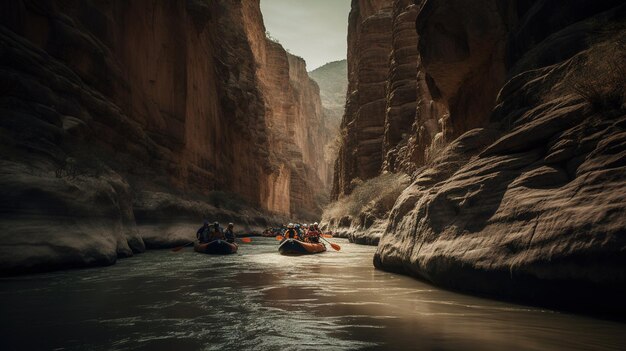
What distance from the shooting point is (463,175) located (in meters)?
7.08

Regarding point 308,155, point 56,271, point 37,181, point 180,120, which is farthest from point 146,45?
point 308,155

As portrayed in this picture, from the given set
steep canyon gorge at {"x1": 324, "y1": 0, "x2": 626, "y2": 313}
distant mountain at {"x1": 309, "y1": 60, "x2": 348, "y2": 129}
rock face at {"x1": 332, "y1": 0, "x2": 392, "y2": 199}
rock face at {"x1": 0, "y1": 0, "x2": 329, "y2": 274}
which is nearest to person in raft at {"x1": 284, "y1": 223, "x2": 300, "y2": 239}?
rock face at {"x1": 0, "y1": 0, "x2": 329, "y2": 274}

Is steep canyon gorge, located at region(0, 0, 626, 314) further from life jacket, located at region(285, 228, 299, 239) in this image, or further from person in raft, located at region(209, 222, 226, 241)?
life jacket, located at region(285, 228, 299, 239)

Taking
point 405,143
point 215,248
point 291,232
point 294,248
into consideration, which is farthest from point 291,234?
point 405,143

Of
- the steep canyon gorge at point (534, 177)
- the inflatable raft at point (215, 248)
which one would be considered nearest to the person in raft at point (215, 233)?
the inflatable raft at point (215, 248)

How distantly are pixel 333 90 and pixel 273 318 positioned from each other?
18450cm

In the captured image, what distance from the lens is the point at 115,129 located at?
19016 mm

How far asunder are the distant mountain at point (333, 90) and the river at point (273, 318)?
455 feet

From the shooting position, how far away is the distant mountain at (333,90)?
155 m

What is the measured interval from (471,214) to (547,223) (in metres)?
1.58

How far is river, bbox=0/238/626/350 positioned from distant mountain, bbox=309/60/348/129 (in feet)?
455

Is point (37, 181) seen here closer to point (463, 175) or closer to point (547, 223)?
point (463, 175)

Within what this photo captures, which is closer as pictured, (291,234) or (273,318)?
(273,318)

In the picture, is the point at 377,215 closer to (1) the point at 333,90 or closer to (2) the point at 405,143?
(2) the point at 405,143
